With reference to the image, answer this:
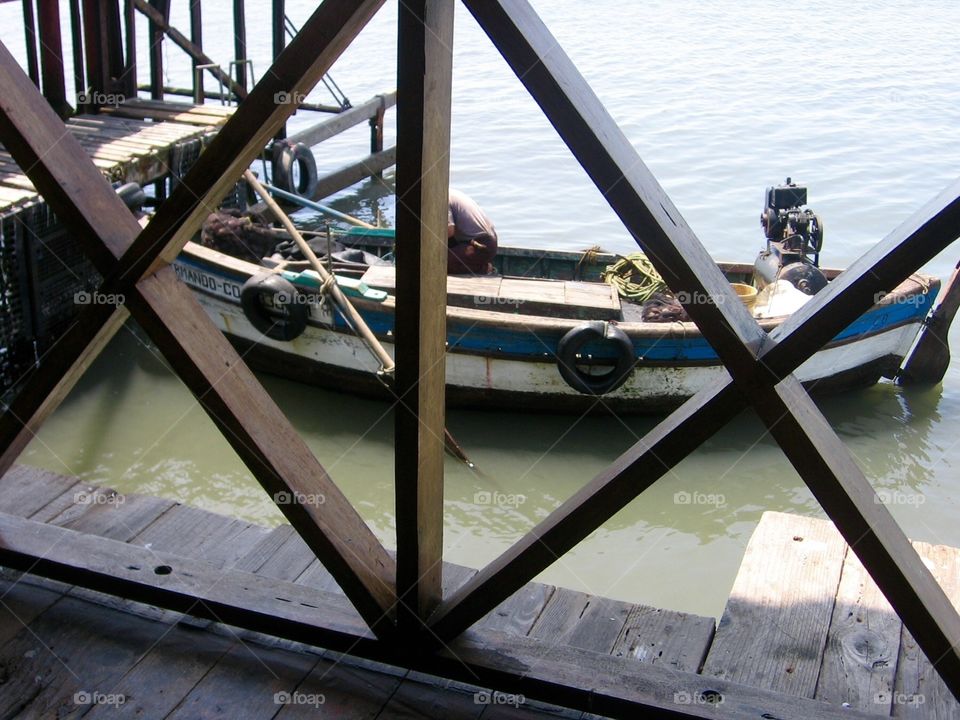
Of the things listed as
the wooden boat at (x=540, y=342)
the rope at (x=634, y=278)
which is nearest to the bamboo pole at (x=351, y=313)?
the wooden boat at (x=540, y=342)

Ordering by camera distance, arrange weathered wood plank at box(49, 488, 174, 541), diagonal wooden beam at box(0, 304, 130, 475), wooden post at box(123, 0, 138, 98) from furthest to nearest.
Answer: wooden post at box(123, 0, 138, 98), weathered wood plank at box(49, 488, 174, 541), diagonal wooden beam at box(0, 304, 130, 475)

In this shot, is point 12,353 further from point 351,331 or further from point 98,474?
point 351,331

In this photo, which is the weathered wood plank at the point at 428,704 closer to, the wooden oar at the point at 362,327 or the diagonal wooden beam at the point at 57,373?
the diagonal wooden beam at the point at 57,373

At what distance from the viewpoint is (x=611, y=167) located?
171 centimetres

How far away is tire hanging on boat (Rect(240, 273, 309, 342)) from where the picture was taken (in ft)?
24.1

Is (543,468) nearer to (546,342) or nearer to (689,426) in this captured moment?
(546,342)

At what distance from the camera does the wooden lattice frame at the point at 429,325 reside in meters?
1.71

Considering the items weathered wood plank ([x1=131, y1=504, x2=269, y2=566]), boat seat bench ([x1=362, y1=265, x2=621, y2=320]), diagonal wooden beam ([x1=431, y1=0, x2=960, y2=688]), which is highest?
diagonal wooden beam ([x1=431, y1=0, x2=960, y2=688])

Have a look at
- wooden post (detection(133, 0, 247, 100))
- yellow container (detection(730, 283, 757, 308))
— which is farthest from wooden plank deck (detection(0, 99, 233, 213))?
yellow container (detection(730, 283, 757, 308))

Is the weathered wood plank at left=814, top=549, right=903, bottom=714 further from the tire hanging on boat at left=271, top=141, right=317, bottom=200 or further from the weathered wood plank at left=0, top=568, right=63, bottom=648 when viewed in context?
the tire hanging on boat at left=271, top=141, right=317, bottom=200

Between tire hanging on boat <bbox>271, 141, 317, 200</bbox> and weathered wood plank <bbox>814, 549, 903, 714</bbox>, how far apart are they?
882 centimetres

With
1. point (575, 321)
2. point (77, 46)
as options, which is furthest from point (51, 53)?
point (575, 321)

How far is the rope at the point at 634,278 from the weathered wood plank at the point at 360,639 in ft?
17.1

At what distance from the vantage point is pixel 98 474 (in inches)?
266
